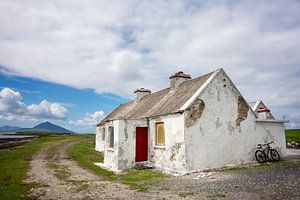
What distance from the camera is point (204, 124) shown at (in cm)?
1531

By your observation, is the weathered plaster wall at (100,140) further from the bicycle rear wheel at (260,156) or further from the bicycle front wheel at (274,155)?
the bicycle front wheel at (274,155)

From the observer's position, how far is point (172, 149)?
15.7 meters

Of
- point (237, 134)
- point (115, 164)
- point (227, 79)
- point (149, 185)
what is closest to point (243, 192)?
point (149, 185)

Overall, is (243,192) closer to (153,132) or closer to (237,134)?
(237,134)

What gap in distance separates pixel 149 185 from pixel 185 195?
264 cm

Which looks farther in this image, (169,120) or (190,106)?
(169,120)

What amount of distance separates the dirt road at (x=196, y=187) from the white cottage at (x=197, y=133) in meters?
1.55

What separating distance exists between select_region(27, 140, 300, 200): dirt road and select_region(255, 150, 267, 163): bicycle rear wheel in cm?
319

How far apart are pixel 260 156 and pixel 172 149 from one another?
611cm

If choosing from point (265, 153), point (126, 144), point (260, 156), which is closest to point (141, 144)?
point (126, 144)

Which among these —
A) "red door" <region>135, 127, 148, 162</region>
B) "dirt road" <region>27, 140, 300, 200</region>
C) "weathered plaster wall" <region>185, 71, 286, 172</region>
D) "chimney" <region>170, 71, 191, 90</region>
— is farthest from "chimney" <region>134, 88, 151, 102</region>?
"dirt road" <region>27, 140, 300, 200</region>

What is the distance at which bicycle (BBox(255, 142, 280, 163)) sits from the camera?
17112mm

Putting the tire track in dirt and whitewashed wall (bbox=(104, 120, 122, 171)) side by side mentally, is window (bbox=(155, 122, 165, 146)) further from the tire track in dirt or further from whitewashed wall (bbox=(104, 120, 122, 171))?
the tire track in dirt

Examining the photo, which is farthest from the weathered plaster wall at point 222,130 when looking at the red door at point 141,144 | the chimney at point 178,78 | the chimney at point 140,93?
the chimney at point 140,93
